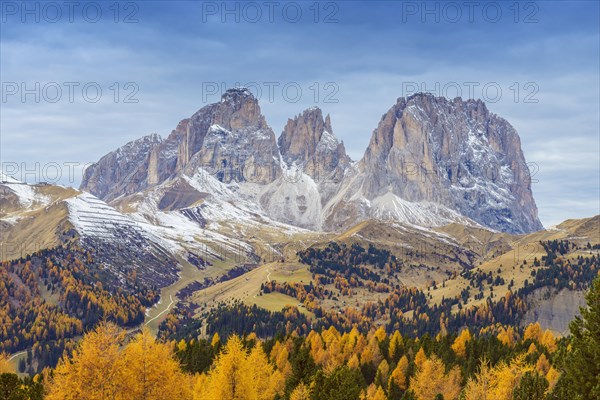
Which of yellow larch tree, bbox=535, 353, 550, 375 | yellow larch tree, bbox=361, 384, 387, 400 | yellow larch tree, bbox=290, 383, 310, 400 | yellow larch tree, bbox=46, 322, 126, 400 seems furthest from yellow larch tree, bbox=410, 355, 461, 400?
yellow larch tree, bbox=46, 322, 126, 400

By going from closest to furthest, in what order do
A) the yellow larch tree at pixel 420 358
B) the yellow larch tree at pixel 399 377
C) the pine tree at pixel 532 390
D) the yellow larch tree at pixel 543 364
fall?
the pine tree at pixel 532 390 → the yellow larch tree at pixel 399 377 → the yellow larch tree at pixel 543 364 → the yellow larch tree at pixel 420 358

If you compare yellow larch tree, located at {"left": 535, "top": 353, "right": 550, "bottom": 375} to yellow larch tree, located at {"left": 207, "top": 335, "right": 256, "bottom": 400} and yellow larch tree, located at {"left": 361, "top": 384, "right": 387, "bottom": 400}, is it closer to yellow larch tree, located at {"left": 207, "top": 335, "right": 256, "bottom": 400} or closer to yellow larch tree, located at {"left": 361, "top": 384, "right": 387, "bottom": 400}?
yellow larch tree, located at {"left": 361, "top": 384, "right": 387, "bottom": 400}

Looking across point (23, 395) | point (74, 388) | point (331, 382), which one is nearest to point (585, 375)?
point (331, 382)

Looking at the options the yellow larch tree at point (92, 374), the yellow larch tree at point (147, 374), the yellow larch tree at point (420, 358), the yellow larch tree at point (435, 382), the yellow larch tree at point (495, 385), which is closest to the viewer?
the yellow larch tree at point (92, 374)

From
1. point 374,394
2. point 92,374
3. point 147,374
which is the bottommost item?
point 374,394

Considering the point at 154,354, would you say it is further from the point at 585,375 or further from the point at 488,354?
the point at 488,354

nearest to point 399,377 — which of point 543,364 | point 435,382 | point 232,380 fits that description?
point 435,382

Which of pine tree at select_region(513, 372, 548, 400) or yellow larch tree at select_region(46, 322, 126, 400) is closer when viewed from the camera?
yellow larch tree at select_region(46, 322, 126, 400)

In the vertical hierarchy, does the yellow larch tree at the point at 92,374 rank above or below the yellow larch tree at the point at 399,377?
above

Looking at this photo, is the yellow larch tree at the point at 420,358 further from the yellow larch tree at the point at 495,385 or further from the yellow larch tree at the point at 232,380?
the yellow larch tree at the point at 232,380

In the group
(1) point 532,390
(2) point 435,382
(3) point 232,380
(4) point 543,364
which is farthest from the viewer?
(4) point 543,364

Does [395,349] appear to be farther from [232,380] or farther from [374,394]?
[232,380]

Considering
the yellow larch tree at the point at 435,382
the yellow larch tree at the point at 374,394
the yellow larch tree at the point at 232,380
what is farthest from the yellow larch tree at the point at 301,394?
the yellow larch tree at the point at 435,382

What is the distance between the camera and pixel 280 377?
124625 millimetres
